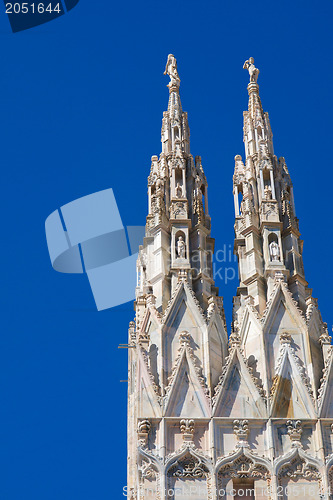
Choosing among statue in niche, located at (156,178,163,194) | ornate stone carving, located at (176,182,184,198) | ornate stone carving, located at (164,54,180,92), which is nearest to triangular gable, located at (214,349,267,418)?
ornate stone carving, located at (176,182,184,198)

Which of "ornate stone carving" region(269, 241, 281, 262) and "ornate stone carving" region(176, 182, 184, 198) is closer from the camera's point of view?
"ornate stone carving" region(269, 241, 281, 262)

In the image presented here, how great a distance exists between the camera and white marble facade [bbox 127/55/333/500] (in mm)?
35844

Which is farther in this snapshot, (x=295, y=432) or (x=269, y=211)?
(x=269, y=211)

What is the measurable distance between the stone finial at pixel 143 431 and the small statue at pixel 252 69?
17203 mm

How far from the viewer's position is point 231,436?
36.6 metres

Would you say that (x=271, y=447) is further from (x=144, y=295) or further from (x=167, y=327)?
(x=144, y=295)

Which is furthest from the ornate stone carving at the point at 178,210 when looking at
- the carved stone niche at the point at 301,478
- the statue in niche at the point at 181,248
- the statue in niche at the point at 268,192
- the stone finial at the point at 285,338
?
the carved stone niche at the point at 301,478

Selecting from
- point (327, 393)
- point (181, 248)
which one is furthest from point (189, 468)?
point (181, 248)

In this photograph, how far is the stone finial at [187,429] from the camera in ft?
119

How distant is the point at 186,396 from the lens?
1463 inches

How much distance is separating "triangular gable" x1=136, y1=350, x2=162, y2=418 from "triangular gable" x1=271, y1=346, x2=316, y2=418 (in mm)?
3386

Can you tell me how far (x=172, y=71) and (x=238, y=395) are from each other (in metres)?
16.6

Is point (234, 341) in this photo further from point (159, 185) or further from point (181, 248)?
point (159, 185)

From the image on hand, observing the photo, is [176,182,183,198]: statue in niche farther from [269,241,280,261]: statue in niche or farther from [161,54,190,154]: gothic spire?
[269,241,280,261]: statue in niche
